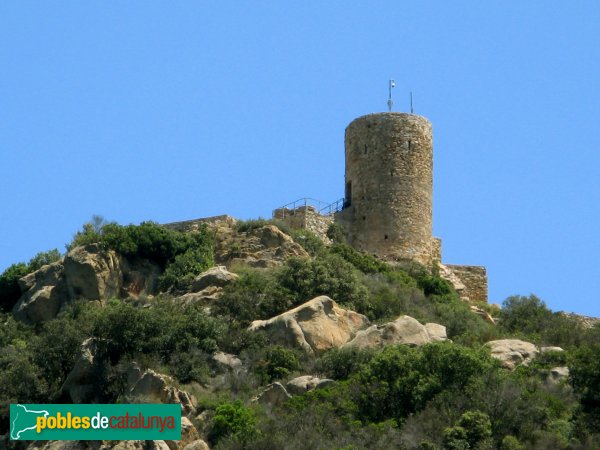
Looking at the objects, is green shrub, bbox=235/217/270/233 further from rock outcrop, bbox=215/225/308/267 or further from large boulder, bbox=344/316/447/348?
large boulder, bbox=344/316/447/348

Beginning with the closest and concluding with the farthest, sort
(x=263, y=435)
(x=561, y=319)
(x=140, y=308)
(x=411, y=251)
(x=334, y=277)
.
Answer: (x=263, y=435) → (x=140, y=308) → (x=334, y=277) → (x=561, y=319) → (x=411, y=251)

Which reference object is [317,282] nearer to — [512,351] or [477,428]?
[512,351]

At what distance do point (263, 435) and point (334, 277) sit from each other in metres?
8.10

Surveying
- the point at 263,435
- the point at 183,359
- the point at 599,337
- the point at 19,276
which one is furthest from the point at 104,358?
the point at 599,337

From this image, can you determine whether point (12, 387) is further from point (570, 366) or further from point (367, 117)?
point (367, 117)

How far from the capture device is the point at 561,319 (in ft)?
131

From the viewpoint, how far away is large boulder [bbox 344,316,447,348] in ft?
113

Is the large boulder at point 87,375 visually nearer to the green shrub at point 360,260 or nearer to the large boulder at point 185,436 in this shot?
the large boulder at point 185,436

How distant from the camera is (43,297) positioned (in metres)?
38.5

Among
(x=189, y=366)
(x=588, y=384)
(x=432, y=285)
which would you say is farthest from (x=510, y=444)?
(x=432, y=285)

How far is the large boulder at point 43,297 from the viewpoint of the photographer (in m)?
38.3

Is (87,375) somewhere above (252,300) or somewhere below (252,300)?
below

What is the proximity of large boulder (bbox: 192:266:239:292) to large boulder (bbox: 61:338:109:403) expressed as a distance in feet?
15.0

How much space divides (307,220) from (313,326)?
27.4 ft
